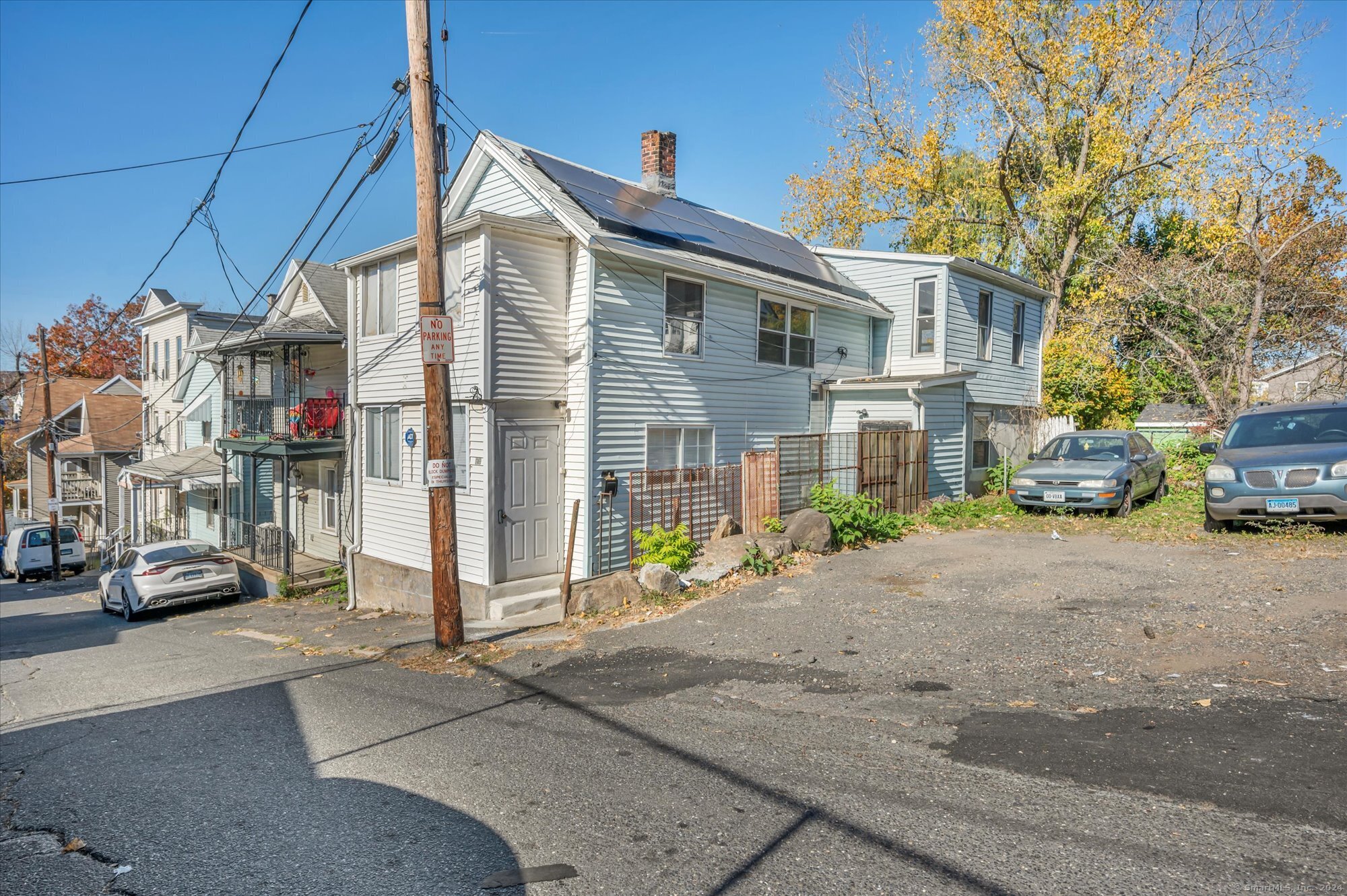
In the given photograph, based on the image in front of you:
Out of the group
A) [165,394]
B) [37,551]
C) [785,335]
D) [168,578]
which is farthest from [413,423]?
[37,551]

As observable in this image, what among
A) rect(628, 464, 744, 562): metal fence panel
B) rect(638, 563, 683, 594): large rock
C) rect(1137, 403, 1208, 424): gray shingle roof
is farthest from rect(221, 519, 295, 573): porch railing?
rect(1137, 403, 1208, 424): gray shingle roof

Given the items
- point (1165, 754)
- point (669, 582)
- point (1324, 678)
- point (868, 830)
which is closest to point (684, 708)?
point (868, 830)

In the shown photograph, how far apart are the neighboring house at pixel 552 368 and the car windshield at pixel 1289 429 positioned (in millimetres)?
7637

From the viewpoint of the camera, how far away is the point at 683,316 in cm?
1376

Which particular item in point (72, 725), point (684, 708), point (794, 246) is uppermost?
point (794, 246)

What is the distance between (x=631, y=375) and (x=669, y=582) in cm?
375

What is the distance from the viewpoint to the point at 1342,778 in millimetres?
4336

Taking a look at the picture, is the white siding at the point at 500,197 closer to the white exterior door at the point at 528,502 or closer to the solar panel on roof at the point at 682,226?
the solar panel on roof at the point at 682,226

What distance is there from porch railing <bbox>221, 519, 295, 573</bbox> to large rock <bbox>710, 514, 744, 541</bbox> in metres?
11.2

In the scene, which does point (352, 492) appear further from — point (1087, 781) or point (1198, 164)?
point (1198, 164)

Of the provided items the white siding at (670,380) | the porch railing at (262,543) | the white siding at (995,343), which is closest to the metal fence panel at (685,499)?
the white siding at (670,380)

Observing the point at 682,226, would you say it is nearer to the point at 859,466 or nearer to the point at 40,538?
the point at 859,466

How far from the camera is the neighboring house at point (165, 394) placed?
93.6 feet

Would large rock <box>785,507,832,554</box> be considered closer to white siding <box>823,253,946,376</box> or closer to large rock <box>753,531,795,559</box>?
large rock <box>753,531,795,559</box>
